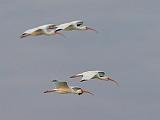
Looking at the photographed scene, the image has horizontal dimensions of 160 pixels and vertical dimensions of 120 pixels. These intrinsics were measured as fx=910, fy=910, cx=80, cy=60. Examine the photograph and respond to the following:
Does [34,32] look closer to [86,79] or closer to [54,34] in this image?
[54,34]

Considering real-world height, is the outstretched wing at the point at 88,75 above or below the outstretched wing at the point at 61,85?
above

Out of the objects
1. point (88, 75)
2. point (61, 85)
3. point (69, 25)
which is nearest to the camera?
point (88, 75)

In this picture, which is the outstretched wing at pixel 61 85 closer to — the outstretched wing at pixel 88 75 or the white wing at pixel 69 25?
the outstretched wing at pixel 88 75

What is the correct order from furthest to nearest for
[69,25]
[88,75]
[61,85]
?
[69,25] < [61,85] < [88,75]

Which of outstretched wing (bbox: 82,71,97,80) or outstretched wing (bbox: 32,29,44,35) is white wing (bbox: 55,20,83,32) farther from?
outstretched wing (bbox: 82,71,97,80)

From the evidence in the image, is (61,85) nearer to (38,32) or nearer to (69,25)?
(38,32)

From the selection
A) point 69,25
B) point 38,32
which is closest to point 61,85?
point 38,32

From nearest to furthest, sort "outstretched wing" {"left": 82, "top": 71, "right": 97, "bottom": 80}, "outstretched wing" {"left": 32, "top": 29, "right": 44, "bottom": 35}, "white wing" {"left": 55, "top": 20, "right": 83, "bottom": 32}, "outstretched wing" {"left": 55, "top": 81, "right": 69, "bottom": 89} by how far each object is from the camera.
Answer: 1. "outstretched wing" {"left": 82, "top": 71, "right": 97, "bottom": 80}
2. "outstretched wing" {"left": 32, "top": 29, "right": 44, "bottom": 35}
3. "outstretched wing" {"left": 55, "top": 81, "right": 69, "bottom": 89}
4. "white wing" {"left": 55, "top": 20, "right": 83, "bottom": 32}

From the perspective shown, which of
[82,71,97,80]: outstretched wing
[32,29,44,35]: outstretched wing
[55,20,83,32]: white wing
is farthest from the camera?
[55,20,83,32]: white wing

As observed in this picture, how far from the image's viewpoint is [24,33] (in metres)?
158

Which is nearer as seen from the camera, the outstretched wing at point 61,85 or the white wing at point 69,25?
the outstretched wing at point 61,85

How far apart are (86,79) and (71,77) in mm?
4441

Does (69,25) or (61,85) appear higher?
(69,25)

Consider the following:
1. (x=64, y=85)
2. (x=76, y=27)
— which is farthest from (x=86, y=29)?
(x=64, y=85)
